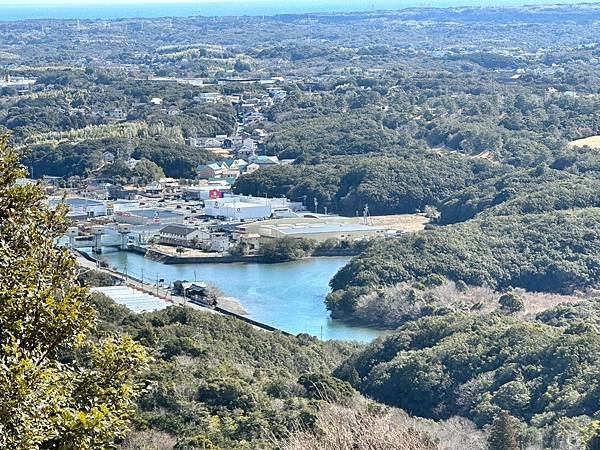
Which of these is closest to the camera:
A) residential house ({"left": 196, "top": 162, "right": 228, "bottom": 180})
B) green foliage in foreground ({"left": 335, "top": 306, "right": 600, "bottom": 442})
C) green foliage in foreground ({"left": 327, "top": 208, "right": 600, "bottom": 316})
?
green foliage in foreground ({"left": 335, "top": 306, "right": 600, "bottom": 442})

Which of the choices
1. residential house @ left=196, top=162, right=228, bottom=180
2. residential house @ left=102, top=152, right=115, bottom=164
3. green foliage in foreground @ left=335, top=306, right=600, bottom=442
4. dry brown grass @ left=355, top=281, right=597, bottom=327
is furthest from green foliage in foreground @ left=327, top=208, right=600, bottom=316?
residential house @ left=102, top=152, right=115, bottom=164

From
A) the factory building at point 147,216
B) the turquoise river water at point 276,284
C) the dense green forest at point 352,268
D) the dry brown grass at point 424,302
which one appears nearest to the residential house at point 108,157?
the dense green forest at point 352,268

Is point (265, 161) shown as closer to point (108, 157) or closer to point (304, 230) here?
point (108, 157)

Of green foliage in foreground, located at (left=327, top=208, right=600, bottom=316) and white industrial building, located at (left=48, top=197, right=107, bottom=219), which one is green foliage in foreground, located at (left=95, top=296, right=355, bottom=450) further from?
white industrial building, located at (left=48, top=197, right=107, bottom=219)

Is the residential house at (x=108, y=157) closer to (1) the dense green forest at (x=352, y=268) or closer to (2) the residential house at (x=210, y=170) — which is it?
(1) the dense green forest at (x=352, y=268)

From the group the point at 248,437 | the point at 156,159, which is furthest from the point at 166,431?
the point at 156,159

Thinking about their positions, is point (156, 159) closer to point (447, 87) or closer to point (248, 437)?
point (447, 87)

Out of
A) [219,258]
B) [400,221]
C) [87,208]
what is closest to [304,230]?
[219,258]
